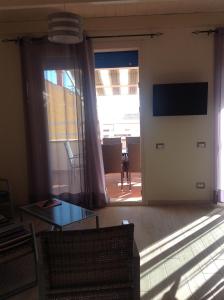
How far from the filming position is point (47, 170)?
4.34 m

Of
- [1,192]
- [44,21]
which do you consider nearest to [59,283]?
[1,192]

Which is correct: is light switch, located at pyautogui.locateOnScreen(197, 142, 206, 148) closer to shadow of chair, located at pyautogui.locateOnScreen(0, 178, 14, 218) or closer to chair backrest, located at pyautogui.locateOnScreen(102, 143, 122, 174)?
chair backrest, located at pyautogui.locateOnScreen(102, 143, 122, 174)

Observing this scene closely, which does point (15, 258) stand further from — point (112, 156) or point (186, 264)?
point (112, 156)

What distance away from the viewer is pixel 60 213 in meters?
3.13

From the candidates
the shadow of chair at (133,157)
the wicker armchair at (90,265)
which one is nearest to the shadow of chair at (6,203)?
the shadow of chair at (133,157)

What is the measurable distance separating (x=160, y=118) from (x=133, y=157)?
120cm

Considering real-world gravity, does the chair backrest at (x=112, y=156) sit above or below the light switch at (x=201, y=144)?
below

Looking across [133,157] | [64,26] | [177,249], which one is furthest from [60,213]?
[133,157]

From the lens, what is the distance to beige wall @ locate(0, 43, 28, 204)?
4.25 m

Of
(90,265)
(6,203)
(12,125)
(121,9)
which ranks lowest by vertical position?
(6,203)

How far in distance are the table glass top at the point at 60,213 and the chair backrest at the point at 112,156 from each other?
1957 mm

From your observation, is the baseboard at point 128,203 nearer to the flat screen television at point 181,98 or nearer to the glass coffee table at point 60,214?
the glass coffee table at point 60,214

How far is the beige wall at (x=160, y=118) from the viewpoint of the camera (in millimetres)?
4102

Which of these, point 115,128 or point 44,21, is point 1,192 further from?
point 115,128
